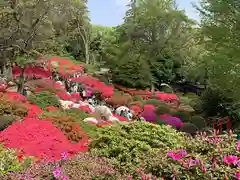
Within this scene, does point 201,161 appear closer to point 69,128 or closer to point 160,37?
point 69,128

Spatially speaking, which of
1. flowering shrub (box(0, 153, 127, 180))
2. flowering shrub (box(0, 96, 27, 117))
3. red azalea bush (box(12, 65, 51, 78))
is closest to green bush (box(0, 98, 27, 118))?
flowering shrub (box(0, 96, 27, 117))

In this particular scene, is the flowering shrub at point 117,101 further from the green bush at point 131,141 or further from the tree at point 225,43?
the green bush at point 131,141

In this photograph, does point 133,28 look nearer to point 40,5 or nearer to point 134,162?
point 40,5

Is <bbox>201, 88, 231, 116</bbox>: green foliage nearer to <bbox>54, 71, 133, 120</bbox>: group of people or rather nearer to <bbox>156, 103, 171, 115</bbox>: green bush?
<bbox>156, 103, 171, 115</bbox>: green bush

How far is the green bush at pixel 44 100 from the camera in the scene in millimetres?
18422

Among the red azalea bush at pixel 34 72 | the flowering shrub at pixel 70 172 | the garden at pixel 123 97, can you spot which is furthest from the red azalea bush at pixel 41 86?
the flowering shrub at pixel 70 172

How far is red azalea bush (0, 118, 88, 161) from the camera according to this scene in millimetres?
9992

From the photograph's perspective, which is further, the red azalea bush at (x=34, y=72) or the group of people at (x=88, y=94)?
the red azalea bush at (x=34, y=72)

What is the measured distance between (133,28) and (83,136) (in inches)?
1057

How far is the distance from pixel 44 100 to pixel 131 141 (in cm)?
1180

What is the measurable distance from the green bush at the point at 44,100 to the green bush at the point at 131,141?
1044 centimetres

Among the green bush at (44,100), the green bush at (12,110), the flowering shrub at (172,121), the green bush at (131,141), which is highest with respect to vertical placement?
the green bush at (131,141)

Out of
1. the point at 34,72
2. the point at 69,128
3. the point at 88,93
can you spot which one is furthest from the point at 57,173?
the point at 34,72

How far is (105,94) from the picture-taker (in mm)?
27125
